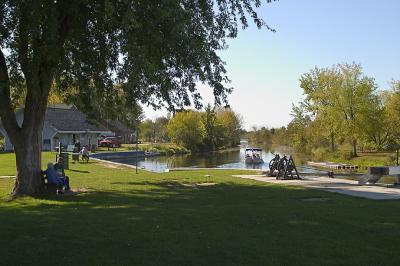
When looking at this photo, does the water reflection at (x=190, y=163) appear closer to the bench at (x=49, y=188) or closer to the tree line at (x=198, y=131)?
the tree line at (x=198, y=131)

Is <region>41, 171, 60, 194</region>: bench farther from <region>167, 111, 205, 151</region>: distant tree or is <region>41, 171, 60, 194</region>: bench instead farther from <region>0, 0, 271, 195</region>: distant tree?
<region>167, 111, 205, 151</region>: distant tree

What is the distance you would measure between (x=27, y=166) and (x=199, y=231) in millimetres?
8203

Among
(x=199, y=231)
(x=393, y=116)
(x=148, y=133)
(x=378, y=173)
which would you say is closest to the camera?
(x=199, y=231)

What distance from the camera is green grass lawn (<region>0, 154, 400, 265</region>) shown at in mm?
7074

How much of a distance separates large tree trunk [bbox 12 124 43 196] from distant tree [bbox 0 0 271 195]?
0.10ft

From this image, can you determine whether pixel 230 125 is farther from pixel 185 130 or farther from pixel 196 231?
pixel 196 231

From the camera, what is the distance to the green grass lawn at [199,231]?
23.2 ft

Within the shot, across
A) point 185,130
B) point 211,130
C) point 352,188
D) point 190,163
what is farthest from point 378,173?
point 211,130

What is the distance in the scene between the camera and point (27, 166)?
15156 millimetres

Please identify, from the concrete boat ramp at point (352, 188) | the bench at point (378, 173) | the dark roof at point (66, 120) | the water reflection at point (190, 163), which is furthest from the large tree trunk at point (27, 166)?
the dark roof at point (66, 120)

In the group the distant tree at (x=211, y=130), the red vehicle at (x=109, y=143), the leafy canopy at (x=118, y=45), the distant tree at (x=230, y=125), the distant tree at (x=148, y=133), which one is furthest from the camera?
the distant tree at (x=148, y=133)

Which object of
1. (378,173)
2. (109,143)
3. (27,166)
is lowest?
(378,173)

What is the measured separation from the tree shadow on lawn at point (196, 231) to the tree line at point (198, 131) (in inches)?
2206

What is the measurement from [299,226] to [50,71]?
933 cm
